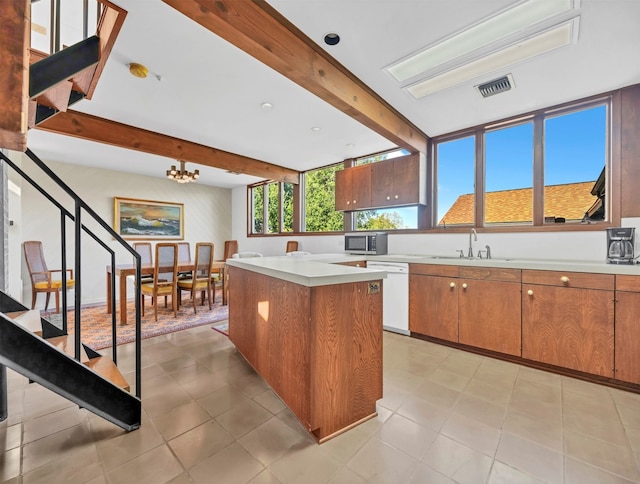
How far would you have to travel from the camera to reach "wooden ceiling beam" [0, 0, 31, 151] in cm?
58

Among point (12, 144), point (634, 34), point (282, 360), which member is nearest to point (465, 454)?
point (282, 360)

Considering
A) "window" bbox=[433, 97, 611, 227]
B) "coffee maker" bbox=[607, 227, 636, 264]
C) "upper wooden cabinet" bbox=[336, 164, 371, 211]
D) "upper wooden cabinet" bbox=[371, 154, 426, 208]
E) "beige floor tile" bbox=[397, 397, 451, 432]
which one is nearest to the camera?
"beige floor tile" bbox=[397, 397, 451, 432]

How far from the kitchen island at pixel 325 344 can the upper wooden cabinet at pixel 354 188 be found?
259 cm

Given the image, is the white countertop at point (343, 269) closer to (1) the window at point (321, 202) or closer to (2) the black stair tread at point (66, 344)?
(2) the black stair tread at point (66, 344)

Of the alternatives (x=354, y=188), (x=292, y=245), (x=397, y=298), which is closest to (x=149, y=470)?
(x=397, y=298)

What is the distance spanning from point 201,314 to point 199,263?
76 centimetres

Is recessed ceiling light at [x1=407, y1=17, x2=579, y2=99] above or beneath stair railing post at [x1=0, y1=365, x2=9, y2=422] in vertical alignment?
above

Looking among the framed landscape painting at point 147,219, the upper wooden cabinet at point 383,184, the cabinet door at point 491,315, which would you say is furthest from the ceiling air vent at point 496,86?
the framed landscape painting at point 147,219

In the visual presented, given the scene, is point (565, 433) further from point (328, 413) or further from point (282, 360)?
point (282, 360)

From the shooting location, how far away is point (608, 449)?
1.46 m

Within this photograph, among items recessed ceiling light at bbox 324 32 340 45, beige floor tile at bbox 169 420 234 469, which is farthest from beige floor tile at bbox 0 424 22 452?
recessed ceiling light at bbox 324 32 340 45

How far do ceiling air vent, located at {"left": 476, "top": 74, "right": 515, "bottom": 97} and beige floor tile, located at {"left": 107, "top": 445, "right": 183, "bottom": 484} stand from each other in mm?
3442

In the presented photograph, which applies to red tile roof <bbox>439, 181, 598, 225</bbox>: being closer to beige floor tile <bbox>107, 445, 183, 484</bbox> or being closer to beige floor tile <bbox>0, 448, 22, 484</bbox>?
beige floor tile <bbox>107, 445, 183, 484</bbox>

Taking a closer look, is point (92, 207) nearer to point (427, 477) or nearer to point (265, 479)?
point (265, 479)
